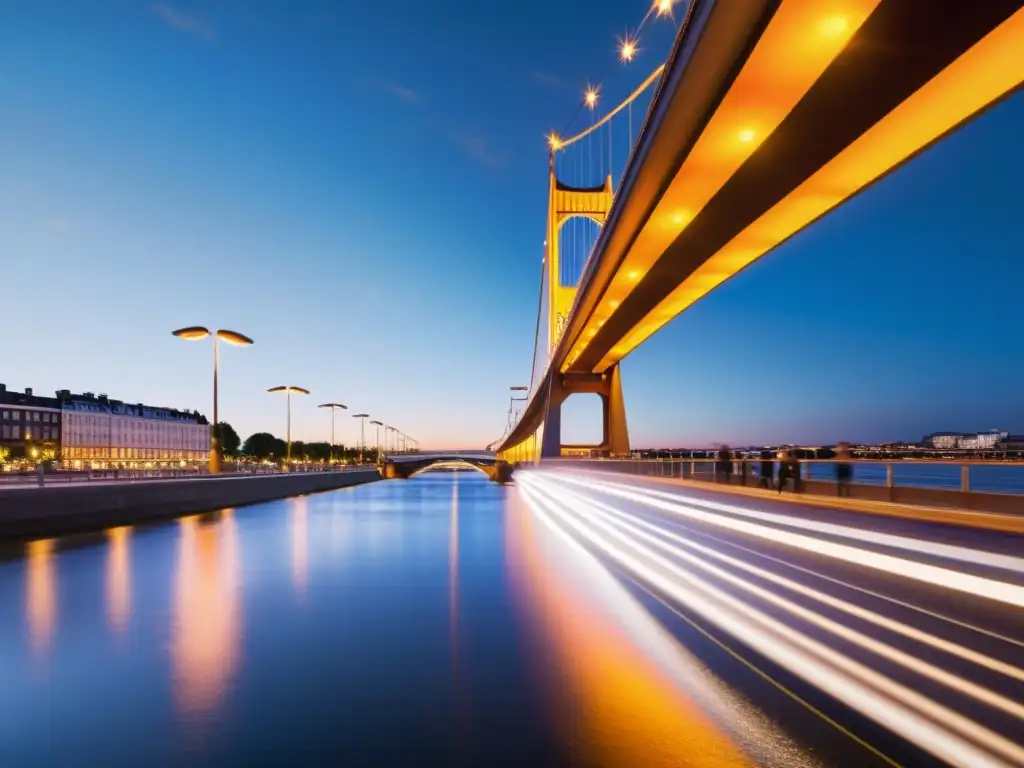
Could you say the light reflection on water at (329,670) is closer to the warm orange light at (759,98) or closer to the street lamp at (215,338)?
the warm orange light at (759,98)

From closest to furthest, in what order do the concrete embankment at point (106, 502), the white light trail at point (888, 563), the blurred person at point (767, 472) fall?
the white light trail at point (888, 563)
the concrete embankment at point (106, 502)
the blurred person at point (767, 472)

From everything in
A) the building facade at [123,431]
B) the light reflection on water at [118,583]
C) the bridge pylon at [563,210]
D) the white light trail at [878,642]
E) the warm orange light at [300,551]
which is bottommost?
the warm orange light at [300,551]

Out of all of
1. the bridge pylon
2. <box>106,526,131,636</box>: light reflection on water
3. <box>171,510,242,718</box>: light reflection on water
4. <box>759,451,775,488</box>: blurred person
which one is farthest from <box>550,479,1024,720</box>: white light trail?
the bridge pylon

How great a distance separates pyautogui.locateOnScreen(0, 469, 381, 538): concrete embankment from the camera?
16505mm

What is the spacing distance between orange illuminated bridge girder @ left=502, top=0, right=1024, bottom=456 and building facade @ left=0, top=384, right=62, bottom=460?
109m

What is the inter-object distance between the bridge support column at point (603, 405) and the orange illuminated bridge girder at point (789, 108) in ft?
88.6

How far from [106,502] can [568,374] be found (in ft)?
120

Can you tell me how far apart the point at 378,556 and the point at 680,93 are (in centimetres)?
897

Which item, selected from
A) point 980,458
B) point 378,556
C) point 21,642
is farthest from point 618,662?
point 980,458

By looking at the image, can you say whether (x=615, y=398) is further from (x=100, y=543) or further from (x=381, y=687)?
(x=381, y=687)

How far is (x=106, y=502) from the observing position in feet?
65.0

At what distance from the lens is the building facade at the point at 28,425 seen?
375 feet

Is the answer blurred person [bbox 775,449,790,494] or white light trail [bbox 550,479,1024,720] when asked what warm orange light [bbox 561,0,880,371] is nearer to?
blurred person [bbox 775,449,790,494]

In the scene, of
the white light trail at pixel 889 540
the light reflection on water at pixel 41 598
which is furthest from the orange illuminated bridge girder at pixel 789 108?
the light reflection on water at pixel 41 598
